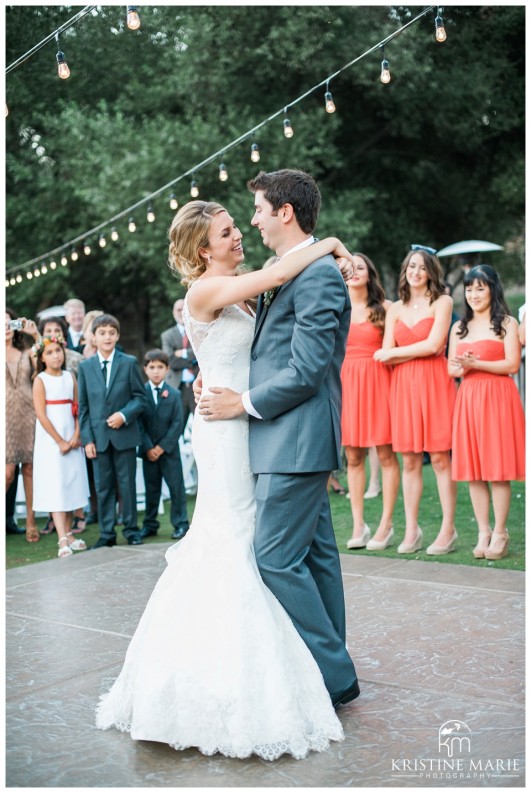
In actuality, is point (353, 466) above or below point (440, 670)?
above

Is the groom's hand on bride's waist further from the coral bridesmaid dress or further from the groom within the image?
the coral bridesmaid dress

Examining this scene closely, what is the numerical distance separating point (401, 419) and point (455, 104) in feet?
34.5

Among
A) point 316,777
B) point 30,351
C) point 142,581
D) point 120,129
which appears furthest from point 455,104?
point 316,777

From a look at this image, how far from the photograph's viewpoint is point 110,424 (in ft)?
22.3

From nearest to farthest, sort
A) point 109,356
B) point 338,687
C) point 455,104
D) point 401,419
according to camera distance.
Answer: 1. point 338,687
2. point 401,419
3. point 109,356
4. point 455,104

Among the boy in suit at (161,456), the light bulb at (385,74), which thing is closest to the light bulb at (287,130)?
the light bulb at (385,74)

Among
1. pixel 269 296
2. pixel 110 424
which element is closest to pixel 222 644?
pixel 269 296

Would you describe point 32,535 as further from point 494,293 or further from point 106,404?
point 494,293

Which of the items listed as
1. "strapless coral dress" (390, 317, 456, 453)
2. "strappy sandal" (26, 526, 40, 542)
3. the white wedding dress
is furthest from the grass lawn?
the white wedding dress

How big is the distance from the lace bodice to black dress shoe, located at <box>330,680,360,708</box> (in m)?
1.17

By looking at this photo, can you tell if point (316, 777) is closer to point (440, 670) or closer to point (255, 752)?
point (255, 752)

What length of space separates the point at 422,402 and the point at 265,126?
9.13 m

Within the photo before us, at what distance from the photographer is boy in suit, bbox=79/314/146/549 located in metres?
6.84

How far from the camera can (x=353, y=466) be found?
20.9ft
